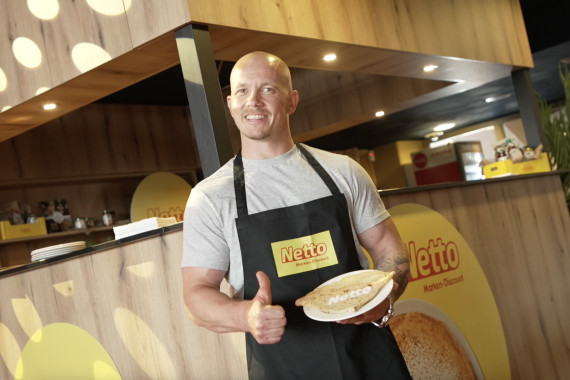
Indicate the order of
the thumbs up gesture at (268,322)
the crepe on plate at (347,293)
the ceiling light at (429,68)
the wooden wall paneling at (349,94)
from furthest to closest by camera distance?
1. the wooden wall paneling at (349,94)
2. the ceiling light at (429,68)
3. the crepe on plate at (347,293)
4. the thumbs up gesture at (268,322)

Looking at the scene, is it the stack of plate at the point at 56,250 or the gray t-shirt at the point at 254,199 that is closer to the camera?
the gray t-shirt at the point at 254,199

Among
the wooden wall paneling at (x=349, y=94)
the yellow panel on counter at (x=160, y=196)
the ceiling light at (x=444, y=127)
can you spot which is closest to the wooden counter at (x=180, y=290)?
the wooden wall paneling at (x=349, y=94)

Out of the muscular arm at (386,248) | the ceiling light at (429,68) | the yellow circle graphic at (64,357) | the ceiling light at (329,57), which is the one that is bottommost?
the yellow circle graphic at (64,357)

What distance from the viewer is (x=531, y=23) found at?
7.88 metres

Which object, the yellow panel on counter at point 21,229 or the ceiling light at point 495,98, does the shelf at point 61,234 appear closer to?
the yellow panel on counter at point 21,229

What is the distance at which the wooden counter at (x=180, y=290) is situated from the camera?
283cm

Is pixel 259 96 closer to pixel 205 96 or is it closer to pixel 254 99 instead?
pixel 254 99

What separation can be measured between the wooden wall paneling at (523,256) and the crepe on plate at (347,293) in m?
1.53

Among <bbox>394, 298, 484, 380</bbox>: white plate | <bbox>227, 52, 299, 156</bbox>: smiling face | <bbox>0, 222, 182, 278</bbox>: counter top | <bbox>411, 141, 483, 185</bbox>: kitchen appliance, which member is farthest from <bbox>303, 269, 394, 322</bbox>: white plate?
<bbox>411, 141, 483, 185</bbox>: kitchen appliance

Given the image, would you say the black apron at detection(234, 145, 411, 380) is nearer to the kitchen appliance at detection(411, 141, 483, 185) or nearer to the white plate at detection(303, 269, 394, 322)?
the white plate at detection(303, 269, 394, 322)

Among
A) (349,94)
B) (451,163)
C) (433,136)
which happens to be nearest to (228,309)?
(349,94)

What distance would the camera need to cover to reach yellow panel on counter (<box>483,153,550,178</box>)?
525 cm

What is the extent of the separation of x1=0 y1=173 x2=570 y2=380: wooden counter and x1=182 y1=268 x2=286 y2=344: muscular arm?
2.74 ft

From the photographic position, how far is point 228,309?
175 centimetres
